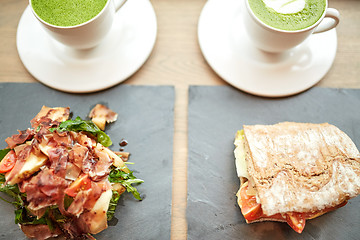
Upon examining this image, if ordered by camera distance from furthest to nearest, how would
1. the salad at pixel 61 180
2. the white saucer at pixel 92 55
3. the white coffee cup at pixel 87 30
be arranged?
the white saucer at pixel 92 55 → the white coffee cup at pixel 87 30 → the salad at pixel 61 180

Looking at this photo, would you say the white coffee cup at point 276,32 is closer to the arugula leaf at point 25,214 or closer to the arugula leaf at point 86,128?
the arugula leaf at point 86,128

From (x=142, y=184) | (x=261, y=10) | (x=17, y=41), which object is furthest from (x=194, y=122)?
(x=17, y=41)

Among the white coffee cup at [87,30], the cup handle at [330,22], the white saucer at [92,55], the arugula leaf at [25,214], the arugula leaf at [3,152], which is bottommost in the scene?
the arugula leaf at [25,214]

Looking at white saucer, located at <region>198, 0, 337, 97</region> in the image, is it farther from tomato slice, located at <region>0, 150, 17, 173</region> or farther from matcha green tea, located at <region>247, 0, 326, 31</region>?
tomato slice, located at <region>0, 150, 17, 173</region>

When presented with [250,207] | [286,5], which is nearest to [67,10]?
[286,5]

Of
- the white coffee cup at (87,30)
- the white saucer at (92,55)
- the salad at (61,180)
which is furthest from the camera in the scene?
the white saucer at (92,55)

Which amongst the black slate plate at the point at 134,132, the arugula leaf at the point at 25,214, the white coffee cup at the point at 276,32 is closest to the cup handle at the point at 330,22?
the white coffee cup at the point at 276,32

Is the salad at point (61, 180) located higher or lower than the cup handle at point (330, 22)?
lower

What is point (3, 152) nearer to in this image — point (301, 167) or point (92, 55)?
point (92, 55)
